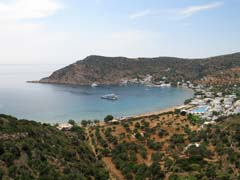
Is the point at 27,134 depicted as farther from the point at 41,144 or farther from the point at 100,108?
the point at 100,108

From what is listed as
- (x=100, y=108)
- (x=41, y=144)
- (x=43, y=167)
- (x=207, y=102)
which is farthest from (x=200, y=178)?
(x=100, y=108)

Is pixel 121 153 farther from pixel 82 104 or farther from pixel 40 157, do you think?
pixel 82 104

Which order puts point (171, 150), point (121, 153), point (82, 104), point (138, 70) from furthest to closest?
point (138, 70), point (82, 104), point (171, 150), point (121, 153)

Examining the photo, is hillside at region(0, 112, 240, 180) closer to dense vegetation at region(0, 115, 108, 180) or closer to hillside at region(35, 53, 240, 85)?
dense vegetation at region(0, 115, 108, 180)

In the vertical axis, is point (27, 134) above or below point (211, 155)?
above

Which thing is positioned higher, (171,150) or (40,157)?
(40,157)

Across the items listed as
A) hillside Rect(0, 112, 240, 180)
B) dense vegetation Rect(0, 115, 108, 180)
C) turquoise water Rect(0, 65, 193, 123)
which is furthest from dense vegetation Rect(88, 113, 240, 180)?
turquoise water Rect(0, 65, 193, 123)

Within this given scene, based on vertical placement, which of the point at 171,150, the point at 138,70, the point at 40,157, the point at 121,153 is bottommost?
the point at 171,150

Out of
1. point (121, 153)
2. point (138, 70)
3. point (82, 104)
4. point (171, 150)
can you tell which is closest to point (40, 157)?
point (121, 153)
